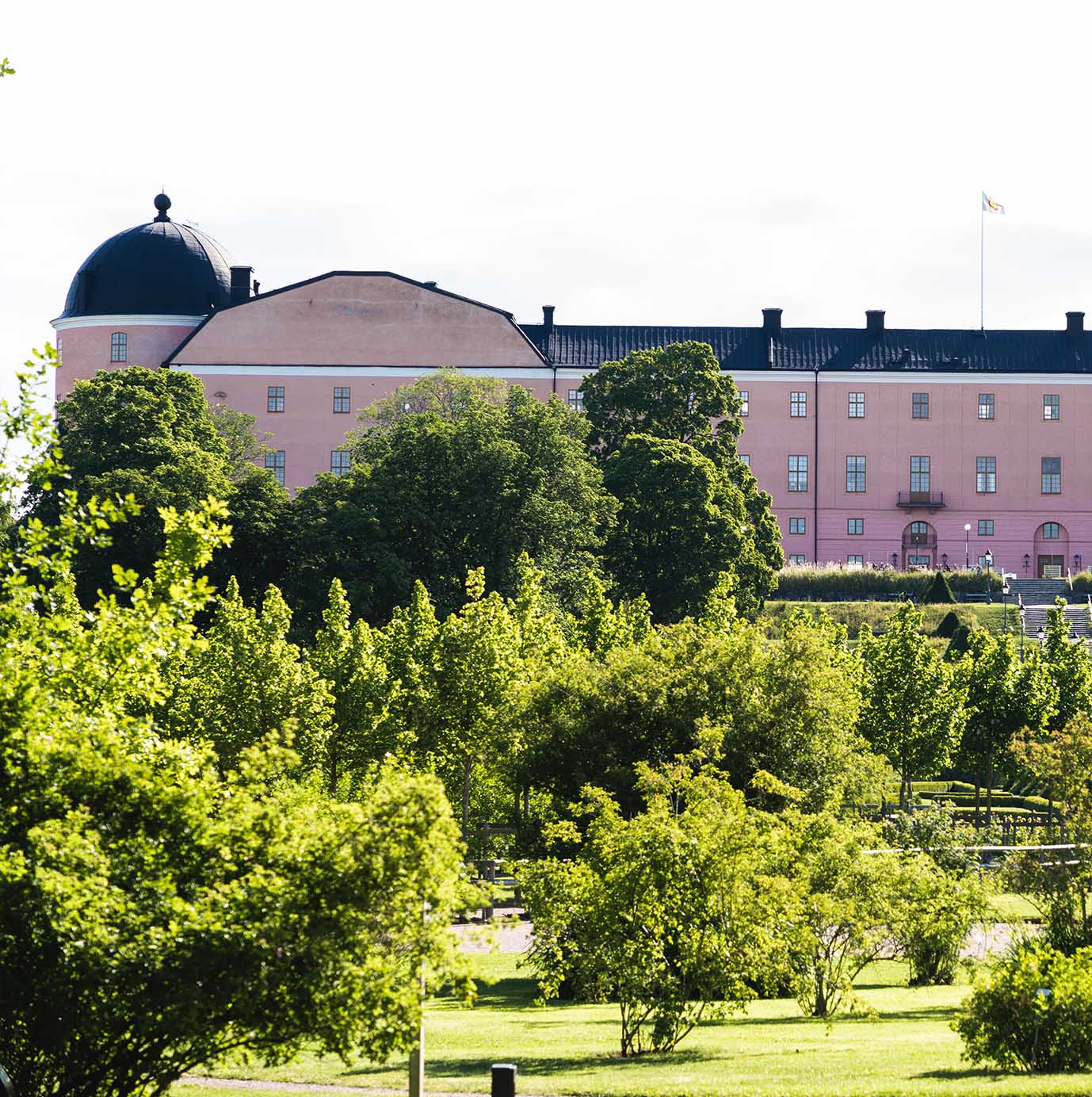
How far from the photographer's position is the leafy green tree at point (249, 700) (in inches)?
1297

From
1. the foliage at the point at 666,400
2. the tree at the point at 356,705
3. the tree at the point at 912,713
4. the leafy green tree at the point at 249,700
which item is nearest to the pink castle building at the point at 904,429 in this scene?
the foliage at the point at 666,400

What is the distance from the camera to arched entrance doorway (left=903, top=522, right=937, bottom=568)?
3533 inches

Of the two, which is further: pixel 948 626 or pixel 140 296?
pixel 140 296

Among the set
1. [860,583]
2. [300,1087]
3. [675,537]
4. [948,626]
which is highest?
[675,537]

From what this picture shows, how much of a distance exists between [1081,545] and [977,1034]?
77442 mm

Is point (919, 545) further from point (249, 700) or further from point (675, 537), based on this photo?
point (249, 700)

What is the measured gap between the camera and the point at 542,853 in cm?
2670

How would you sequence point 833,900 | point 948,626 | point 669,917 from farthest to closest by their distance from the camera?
point 948,626 < point 833,900 < point 669,917

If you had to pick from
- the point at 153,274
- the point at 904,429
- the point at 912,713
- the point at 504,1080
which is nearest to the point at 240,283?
the point at 153,274

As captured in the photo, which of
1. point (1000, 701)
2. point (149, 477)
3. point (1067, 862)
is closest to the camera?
point (1067, 862)

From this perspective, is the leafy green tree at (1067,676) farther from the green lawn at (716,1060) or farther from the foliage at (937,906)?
the green lawn at (716,1060)

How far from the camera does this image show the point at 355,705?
3503 cm

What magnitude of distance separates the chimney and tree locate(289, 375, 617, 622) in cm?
3045

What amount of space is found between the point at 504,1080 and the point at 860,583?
Answer: 65206mm
